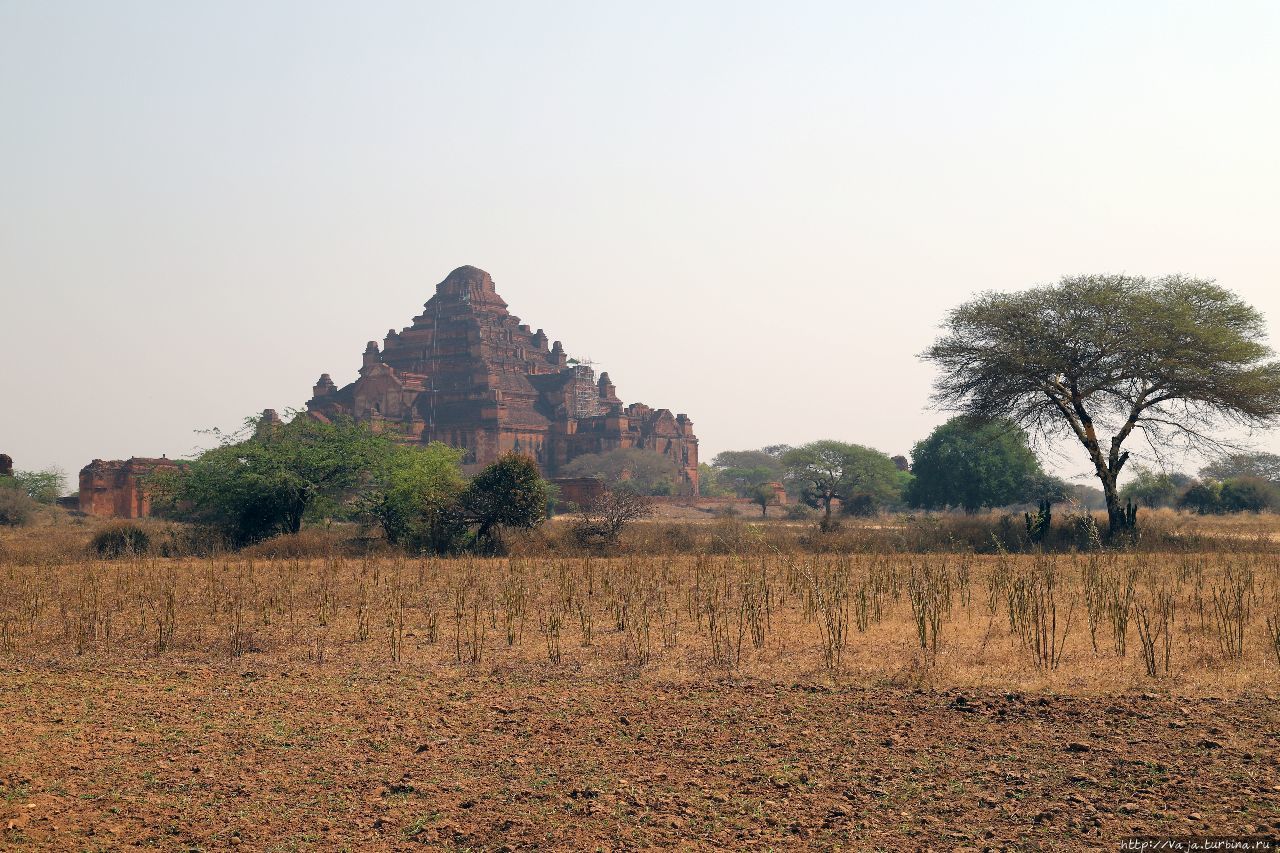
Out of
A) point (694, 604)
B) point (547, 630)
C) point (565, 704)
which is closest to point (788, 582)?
point (694, 604)

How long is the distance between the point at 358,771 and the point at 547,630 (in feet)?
15.7

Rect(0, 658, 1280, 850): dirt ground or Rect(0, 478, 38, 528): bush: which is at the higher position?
Rect(0, 478, 38, 528): bush

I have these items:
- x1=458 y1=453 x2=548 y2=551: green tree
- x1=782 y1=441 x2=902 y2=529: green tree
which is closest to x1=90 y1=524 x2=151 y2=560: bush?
x1=458 y1=453 x2=548 y2=551: green tree

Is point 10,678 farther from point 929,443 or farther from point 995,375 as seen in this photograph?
point 929,443

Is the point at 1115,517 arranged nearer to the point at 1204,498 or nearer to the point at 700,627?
the point at 700,627

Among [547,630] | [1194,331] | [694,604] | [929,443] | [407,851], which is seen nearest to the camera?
[407,851]

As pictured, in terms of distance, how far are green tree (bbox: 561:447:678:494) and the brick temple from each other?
2372mm

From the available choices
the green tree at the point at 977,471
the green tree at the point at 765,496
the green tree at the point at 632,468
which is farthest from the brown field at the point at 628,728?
the green tree at the point at 632,468

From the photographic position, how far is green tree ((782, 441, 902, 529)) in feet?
211

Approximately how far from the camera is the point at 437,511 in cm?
2378

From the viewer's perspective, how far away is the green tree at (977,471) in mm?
50156

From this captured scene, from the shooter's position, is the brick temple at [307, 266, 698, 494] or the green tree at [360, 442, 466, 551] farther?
the brick temple at [307, 266, 698, 494]

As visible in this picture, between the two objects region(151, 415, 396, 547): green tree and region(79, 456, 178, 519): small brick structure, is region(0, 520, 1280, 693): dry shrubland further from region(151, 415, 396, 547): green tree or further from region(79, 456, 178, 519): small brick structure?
region(79, 456, 178, 519): small brick structure

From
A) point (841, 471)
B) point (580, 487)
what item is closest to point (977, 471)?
point (841, 471)
